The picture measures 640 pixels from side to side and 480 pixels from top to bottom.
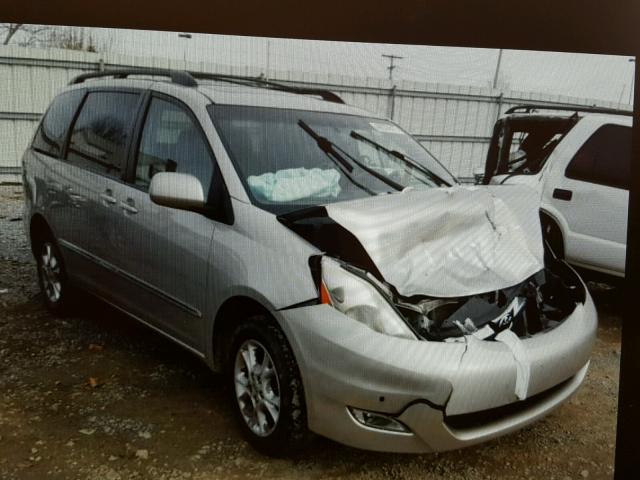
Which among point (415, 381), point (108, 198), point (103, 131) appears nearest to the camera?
point (415, 381)

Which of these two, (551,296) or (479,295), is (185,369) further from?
(551,296)

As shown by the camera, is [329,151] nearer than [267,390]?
No

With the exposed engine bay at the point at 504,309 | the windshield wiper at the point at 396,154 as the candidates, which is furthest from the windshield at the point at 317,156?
the exposed engine bay at the point at 504,309

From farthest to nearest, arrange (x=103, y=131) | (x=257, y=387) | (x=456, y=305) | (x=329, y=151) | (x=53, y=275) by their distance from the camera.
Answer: (x=53, y=275) < (x=103, y=131) < (x=329, y=151) < (x=257, y=387) < (x=456, y=305)

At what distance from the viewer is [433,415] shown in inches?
45.8

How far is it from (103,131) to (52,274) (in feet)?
1.86

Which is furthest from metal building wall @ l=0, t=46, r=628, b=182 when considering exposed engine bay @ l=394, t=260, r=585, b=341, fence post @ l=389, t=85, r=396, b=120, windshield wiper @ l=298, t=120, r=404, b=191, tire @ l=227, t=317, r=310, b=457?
tire @ l=227, t=317, r=310, b=457

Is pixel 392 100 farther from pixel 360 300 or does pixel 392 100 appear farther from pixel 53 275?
pixel 53 275

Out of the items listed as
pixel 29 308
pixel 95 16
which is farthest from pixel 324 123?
pixel 29 308

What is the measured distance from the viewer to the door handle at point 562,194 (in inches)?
58.3

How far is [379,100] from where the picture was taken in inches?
57.6

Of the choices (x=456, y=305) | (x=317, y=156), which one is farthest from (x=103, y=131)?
(x=456, y=305)

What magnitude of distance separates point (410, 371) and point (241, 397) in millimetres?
520

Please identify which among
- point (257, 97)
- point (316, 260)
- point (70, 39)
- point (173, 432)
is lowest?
point (173, 432)
